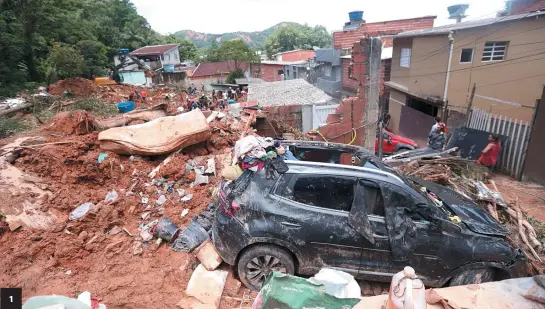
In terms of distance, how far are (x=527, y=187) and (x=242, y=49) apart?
37.6 m

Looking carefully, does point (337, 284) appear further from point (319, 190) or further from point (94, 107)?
point (94, 107)

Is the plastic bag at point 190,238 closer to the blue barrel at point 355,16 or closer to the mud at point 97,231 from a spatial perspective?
the mud at point 97,231

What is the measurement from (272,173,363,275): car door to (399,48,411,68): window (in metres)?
16.3

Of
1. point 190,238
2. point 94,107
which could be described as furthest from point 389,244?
point 94,107

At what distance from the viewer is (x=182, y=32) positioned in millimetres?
147125

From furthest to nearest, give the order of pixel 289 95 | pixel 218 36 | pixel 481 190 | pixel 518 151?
pixel 218 36
pixel 289 95
pixel 518 151
pixel 481 190

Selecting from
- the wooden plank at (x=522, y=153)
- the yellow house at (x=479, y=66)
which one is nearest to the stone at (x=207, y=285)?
the wooden plank at (x=522, y=153)

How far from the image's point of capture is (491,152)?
8.28 m

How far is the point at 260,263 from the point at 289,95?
1074cm

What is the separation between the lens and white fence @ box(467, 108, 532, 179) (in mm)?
7939

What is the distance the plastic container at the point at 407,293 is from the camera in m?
1.84

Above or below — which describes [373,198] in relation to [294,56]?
below

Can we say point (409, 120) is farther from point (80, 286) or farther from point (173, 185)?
point (80, 286)

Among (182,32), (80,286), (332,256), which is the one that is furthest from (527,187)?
(182,32)
